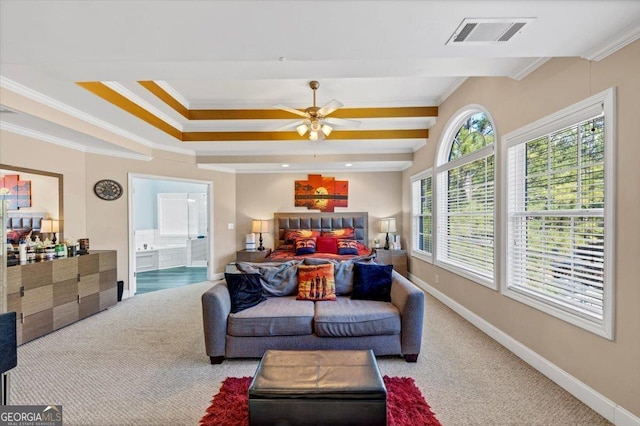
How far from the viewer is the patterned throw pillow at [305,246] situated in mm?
5719

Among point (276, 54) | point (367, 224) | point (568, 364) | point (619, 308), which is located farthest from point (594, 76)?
point (367, 224)

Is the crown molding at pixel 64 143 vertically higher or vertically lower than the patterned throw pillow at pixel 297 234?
higher

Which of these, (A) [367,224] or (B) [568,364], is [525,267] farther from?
(A) [367,224]

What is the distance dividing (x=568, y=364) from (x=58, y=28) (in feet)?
14.1

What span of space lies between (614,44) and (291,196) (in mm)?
5444

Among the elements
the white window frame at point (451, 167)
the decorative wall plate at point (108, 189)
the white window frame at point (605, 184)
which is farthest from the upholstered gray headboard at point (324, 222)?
the white window frame at point (605, 184)

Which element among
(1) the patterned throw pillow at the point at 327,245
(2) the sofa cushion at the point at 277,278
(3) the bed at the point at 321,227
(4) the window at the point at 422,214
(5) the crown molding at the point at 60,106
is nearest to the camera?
(5) the crown molding at the point at 60,106

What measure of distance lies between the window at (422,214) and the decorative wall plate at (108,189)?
528 cm

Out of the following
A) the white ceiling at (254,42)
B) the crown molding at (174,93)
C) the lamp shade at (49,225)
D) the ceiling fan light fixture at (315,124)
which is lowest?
the lamp shade at (49,225)

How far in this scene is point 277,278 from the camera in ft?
10.9

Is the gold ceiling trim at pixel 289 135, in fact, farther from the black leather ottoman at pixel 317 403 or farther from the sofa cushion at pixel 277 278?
the black leather ottoman at pixel 317 403

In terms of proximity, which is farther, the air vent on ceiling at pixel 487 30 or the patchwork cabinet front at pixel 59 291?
the patchwork cabinet front at pixel 59 291

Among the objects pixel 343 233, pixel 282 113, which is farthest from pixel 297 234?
pixel 282 113

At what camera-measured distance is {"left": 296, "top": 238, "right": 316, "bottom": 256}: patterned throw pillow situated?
572 centimetres
